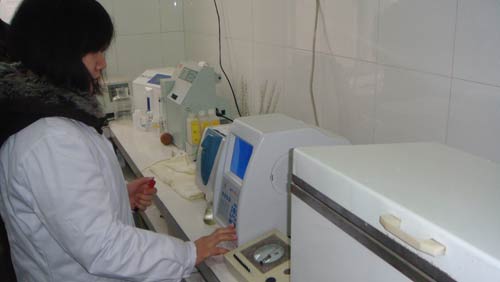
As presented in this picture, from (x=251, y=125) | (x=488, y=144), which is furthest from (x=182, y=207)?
(x=488, y=144)

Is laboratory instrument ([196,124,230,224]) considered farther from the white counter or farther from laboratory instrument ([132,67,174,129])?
laboratory instrument ([132,67,174,129])

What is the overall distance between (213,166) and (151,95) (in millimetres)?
1130

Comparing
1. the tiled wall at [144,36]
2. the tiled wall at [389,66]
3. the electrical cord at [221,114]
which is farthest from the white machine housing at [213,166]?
the tiled wall at [144,36]

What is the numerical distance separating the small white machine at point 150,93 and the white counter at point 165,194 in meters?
0.13

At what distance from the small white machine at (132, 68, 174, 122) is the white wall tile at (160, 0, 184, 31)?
1.95 feet

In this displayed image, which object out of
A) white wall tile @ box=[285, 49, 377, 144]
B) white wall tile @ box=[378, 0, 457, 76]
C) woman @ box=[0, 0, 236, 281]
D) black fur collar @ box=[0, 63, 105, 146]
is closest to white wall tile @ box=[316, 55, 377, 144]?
white wall tile @ box=[285, 49, 377, 144]

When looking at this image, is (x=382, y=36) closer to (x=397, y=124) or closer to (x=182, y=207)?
(x=397, y=124)

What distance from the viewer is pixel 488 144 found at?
114cm

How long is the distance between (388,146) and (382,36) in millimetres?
600

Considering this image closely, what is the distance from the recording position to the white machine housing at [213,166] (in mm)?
1463

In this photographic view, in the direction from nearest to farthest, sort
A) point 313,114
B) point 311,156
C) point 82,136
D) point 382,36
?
point 311,156
point 82,136
point 382,36
point 313,114

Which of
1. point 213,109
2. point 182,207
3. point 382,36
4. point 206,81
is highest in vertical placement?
point 382,36

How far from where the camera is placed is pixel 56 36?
1042 mm

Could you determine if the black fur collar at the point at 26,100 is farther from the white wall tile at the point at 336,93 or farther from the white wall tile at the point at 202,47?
the white wall tile at the point at 202,47
